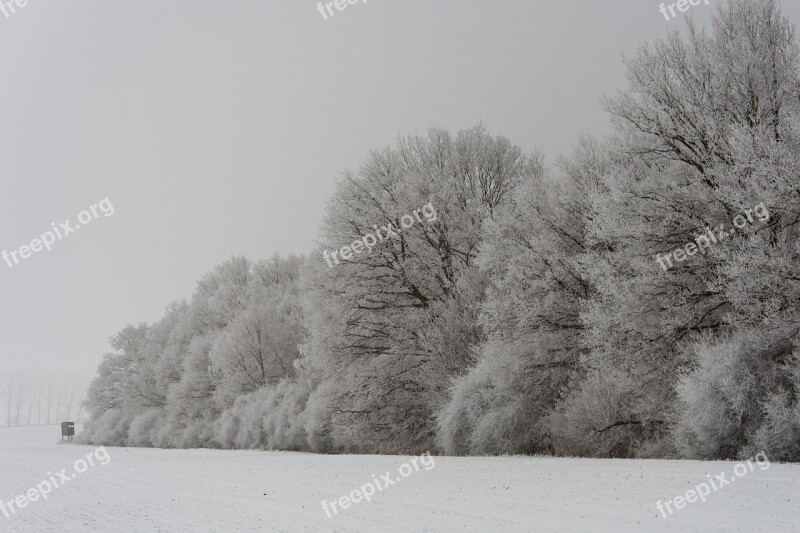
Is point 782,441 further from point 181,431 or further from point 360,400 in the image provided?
point 181,431

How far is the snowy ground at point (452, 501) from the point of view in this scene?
951 cm

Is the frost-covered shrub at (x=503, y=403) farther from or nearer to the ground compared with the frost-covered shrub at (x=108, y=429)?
nearer to the ground

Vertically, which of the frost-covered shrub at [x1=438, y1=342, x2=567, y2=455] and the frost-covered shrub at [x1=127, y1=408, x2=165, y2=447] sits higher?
the frost-covered shrub at [x1=127, y1=408, x2=165, y2=447]

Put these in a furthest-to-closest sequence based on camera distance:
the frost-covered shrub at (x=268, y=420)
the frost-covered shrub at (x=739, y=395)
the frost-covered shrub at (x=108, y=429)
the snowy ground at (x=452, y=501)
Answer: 1. the frost-covered shrub at (x=108, y=429)
2. the frost-covered shrub at (x=268, y=420)
3. the frost-covered shrub at (x=739, y=395)
4. the snowy ground at (x=452, y=501)

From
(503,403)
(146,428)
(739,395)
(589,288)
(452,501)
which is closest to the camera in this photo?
(452,501)

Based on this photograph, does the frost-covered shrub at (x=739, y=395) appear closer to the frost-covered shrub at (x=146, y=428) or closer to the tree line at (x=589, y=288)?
the tree line at (x=589, y=288)

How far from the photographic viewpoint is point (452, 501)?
12.1m

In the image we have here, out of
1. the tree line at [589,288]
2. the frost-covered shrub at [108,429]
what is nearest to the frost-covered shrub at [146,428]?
the frost-covered shrub at [108,429]

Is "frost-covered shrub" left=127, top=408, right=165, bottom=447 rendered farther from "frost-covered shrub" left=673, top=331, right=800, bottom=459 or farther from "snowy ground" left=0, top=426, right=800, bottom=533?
"frost-covered shrub" left=673, top=331, right=800, bottom=459

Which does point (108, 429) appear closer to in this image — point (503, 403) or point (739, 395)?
point (503, 403)

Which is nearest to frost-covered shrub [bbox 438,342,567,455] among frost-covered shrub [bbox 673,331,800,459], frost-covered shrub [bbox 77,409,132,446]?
frost-covered shrub [bbox 673,331,800,459]

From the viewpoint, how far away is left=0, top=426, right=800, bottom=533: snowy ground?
9508 millimetres

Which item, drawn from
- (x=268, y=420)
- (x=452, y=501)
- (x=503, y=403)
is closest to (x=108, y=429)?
(x=268, y=420)

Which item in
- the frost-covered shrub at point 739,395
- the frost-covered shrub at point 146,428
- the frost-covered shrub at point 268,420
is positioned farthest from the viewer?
the frost-covered shrub at point 146,428
